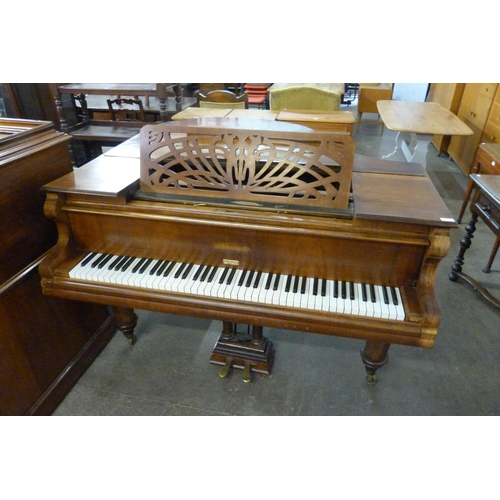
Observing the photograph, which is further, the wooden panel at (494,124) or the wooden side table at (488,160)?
the wooden panel at (494,124)

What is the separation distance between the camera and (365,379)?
7.07 ft

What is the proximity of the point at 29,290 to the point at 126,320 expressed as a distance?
2.01 ft

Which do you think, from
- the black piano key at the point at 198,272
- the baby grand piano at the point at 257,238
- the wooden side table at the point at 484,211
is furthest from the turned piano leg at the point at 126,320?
the wooden side table at the point at 484,211

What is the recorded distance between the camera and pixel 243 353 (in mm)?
2158

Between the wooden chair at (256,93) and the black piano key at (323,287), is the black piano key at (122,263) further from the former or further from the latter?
the wooden chair at (256,93)

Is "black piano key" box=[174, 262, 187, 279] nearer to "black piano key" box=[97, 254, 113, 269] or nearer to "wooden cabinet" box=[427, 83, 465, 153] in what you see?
Result: "black piano key" box=[97, 254, 113, 269]

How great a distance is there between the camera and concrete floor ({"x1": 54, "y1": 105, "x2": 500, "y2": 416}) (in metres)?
Result: 2.00

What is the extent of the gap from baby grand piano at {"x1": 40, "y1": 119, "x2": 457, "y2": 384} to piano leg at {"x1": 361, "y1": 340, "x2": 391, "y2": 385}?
1.28 ft

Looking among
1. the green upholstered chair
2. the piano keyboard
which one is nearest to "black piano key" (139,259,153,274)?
the piano keyboard

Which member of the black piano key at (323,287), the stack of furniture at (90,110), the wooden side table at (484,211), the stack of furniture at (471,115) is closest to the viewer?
the black piano key at (323,287)

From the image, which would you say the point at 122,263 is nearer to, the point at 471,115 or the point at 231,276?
the point at 231,276

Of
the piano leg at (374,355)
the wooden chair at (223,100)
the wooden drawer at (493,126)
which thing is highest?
the wooden chair at (223,100)

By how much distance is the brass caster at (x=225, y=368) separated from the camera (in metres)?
2.14

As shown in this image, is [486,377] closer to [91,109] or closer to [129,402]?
[129,402]
